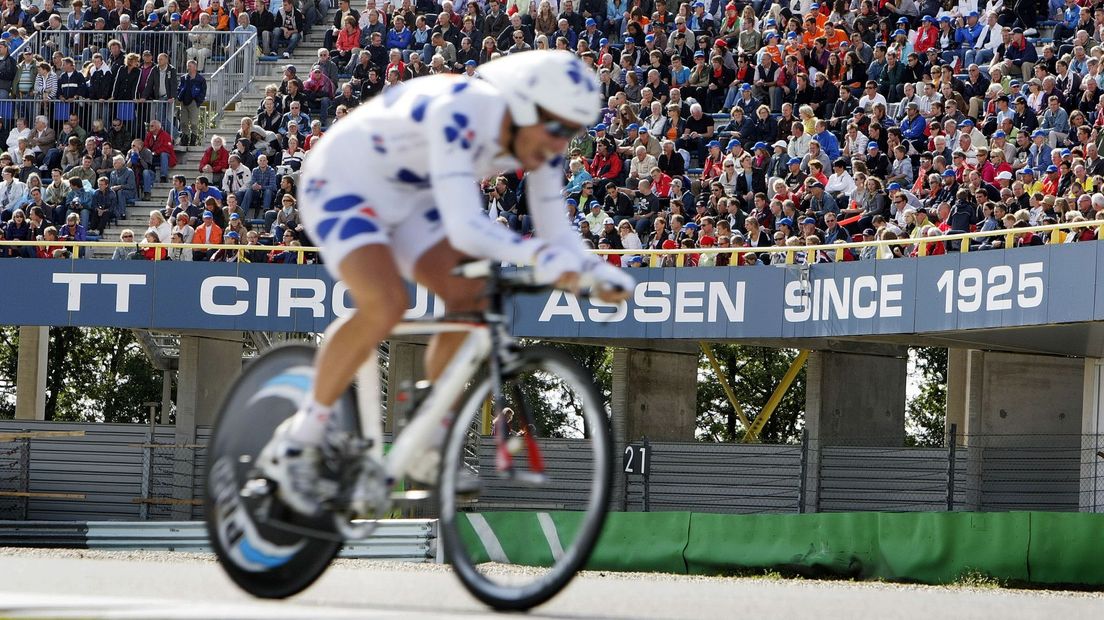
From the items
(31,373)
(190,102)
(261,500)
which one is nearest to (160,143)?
(190,102)

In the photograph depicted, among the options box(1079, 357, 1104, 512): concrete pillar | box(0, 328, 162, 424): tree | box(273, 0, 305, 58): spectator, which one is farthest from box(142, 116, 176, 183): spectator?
box(0, 328, 162, 424): tree

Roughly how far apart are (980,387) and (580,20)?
8.07 meters

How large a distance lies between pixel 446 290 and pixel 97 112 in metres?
21.9

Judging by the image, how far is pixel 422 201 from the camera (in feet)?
19.8

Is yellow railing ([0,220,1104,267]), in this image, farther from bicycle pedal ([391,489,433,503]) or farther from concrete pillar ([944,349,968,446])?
bicycle pedal ([391,489,433,503])

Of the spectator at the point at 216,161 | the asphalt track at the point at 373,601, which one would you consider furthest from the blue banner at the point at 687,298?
the asphalt track at the point at 373,601

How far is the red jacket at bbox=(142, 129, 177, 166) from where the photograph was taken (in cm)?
2655

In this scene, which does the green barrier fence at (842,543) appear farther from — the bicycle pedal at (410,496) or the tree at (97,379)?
the tree at (97,379)

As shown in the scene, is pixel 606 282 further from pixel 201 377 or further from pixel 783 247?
pixel 201 377

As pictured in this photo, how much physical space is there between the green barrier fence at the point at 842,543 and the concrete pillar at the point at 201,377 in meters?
8.13

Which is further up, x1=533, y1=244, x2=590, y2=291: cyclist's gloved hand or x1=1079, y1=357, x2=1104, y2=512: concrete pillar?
x1=533, y1=244, x2=590, y2=291: cyclist's gloved hand

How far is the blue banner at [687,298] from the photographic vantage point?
61.9ft

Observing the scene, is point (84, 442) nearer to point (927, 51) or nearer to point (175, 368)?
point (175, 368)

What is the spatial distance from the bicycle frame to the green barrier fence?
35.5 ft
